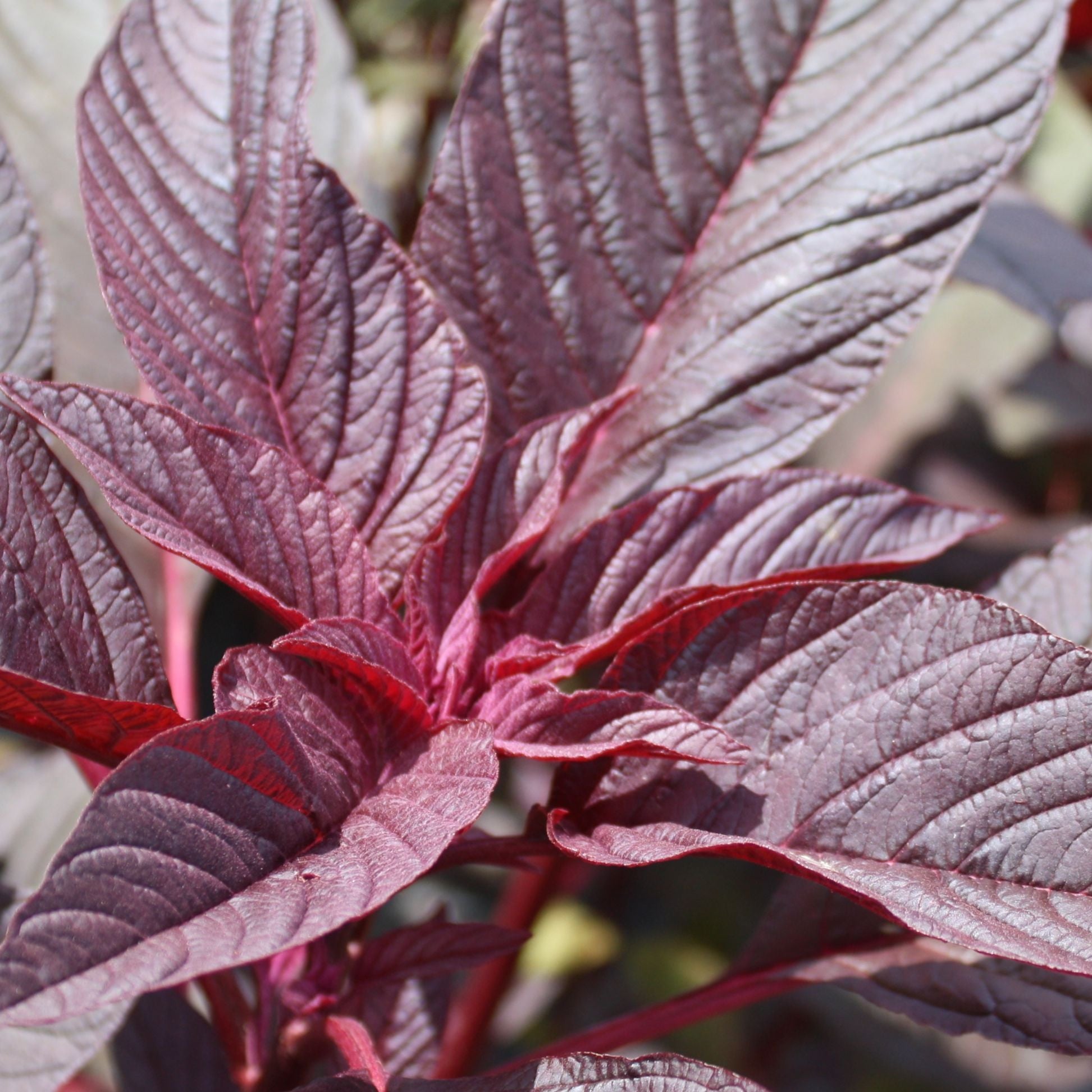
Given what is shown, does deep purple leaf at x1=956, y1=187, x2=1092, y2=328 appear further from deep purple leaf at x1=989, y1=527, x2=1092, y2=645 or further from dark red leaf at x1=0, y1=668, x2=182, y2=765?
dark red leaf at x1=0, y1=668, x2=182, y2=765

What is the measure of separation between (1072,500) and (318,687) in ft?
5.95

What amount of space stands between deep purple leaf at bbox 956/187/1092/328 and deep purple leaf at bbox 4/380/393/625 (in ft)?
2.05

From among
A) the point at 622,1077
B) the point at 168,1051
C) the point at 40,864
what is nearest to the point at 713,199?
the point at 622,1077

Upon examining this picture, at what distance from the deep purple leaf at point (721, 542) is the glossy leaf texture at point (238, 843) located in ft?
0.48

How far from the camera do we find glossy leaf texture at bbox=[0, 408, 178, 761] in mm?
553

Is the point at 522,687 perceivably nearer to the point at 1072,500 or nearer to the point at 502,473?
the point at 502,473

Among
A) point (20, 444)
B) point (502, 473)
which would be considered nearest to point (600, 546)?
point (502, 473)

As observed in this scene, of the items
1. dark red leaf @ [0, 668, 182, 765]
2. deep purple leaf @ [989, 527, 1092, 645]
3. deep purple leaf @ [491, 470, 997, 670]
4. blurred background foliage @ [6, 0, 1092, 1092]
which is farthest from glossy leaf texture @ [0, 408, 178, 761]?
blurred background foliage @ [6, 0, 1092, 1092]

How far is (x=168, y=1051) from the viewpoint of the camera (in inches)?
32.8

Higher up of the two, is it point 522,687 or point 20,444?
point 20,444

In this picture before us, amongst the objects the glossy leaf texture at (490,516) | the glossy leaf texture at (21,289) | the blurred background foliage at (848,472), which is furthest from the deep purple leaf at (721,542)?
the blurred background foliage at (848,472)

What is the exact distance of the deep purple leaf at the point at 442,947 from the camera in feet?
2.23

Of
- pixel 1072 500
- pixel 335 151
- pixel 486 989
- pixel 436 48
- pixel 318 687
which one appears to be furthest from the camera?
pixel 1072 500

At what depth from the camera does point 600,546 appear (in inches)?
28.1
